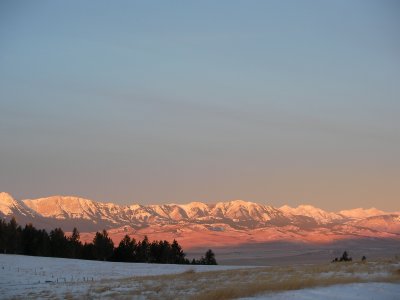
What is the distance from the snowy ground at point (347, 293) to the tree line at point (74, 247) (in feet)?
260

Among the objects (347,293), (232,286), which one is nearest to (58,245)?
(232,286)

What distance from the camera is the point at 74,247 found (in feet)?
359

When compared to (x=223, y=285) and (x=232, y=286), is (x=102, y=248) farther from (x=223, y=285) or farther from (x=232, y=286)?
(x=232, y=286)

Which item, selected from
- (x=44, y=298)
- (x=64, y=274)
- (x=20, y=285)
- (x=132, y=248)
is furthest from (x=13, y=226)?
(x=44, y=298)

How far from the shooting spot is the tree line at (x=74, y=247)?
338ft

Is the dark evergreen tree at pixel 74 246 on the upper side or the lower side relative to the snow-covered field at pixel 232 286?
upper

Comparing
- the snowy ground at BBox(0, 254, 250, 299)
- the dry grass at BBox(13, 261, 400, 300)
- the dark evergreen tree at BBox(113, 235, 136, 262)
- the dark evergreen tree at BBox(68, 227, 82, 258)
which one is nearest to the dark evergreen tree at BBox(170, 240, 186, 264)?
the dark evergreen tree at BBox(113, 235, 136, 262)

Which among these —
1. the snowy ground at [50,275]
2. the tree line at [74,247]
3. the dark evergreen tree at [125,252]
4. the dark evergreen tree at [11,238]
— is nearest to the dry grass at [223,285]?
the snowy ground at [50,275]

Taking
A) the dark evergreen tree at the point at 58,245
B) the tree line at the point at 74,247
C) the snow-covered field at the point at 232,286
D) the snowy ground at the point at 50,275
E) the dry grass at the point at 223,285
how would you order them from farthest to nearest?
the dark evergreen tree at the point at 58,245 < the tree line at the point at 74,247 < the snowy ground at the point at 50,275 < the dry grass at the point at 223,285 < the snow-covered field at the point at 232,286

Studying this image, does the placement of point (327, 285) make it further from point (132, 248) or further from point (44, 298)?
point (132, 248)

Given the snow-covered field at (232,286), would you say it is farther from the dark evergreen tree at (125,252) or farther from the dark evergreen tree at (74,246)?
the dark evergreen tree at (125,252)

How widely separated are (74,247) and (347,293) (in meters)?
86.6

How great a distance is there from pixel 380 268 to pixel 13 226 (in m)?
75.9

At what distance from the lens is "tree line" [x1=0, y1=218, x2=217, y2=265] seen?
103 meters
